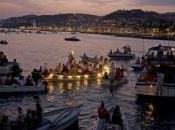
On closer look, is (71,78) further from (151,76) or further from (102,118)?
(102,118)

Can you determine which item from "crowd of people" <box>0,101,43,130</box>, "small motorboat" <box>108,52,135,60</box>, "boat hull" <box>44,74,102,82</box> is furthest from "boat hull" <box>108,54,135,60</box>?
"crowd of people" <box>0,101,43,130</box>

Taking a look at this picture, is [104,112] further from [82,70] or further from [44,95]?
[82,70]

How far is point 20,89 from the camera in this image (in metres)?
39.3

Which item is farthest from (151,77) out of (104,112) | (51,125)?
(51,125)

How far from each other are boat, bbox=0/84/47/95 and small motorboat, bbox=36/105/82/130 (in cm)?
1083

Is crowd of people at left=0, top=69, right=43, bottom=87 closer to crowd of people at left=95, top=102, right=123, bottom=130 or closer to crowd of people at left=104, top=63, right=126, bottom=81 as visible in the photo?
crowd of people at left=104, top=63, right=126, bottom=81

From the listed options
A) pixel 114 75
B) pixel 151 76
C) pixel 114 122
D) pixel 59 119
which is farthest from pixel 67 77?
pixel 59 119

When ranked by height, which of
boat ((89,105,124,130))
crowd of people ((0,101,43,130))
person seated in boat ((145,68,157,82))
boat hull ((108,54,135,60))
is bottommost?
boat hull ((108,54,135,60))

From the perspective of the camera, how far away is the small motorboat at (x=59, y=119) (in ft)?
82.7

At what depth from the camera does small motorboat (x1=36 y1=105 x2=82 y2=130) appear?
2521cm

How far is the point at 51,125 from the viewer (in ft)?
83.4

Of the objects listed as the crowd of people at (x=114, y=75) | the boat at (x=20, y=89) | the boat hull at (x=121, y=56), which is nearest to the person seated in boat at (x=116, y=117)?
the boat at (x=20, y=89)

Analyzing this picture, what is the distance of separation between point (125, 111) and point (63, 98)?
656 centimetres

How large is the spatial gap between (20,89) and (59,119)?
13298 mm
